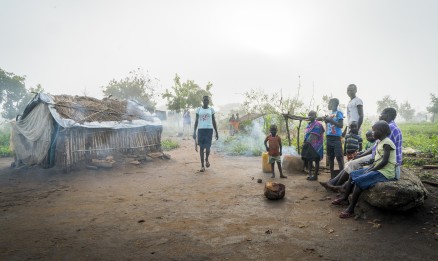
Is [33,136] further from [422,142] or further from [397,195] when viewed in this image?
[422,142]

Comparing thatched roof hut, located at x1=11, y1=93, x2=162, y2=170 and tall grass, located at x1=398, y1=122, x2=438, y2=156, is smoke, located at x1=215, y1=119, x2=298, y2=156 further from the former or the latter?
tall grass, located at x1=398, y1=122, x2=438, y2=156

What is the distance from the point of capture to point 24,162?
9.13 m

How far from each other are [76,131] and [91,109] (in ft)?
4.33

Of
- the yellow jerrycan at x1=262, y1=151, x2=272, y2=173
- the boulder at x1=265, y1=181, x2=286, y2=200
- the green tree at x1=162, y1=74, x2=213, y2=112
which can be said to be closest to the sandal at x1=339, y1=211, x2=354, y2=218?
the boulder at x1=265, y1=181, x2=286, y2=200

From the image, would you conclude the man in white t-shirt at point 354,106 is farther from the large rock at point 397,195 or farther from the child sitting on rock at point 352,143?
the large rock at point 397,195

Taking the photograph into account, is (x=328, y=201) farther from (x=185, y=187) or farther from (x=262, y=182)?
(x=185, y=187)

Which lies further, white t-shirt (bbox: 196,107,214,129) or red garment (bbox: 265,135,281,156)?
white t-shirt (bbox: 196,107,214,129)

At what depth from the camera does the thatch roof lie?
Answer: 8.47 meters

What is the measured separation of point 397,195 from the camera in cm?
345

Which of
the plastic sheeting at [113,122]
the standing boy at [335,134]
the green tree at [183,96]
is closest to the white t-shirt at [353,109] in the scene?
the standing boy at [335,134]

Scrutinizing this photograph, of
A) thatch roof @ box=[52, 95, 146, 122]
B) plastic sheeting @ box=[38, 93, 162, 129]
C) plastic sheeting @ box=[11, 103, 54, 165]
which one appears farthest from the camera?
thatch roof @ box=[52, 95, 146, 122]

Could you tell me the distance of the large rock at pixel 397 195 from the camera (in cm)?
345

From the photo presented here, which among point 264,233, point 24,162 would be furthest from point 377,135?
point 24,162

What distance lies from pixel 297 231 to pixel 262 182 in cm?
276
